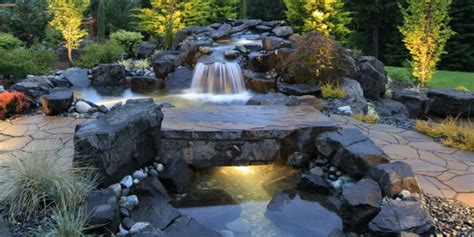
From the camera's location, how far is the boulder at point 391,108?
8.08m

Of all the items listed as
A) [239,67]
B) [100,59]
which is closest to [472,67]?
[239,67]

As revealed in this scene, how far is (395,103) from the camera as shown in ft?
28.6

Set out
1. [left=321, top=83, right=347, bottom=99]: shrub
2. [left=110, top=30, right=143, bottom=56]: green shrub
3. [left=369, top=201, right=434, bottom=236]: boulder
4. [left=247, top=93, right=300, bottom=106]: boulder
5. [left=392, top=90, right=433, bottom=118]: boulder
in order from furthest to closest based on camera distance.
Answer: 1. [left=110, top=30, right=143, bottom=56]: green shrub
2. [left=392, top=90, right=433, bottom=118]: boulder
3. [left=321, top=83, right=347, bottom=99]: shrub
4. [left=247, top=93, right=300, bottom=106]: boulder
5. [left=369, top=201, right=434, bottom=236]: boulder

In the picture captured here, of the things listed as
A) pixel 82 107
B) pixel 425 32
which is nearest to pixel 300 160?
pixel 82 107

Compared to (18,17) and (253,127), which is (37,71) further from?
(253,127)

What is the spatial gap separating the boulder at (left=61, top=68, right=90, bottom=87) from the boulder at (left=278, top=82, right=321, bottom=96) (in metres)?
4.75

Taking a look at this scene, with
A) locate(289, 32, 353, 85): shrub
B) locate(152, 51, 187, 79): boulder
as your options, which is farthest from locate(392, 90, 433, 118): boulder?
locate(152, 51, 187, 79): boulder

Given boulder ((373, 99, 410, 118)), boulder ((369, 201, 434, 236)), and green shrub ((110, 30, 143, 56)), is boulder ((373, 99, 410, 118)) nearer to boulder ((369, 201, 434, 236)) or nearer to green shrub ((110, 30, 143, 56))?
boulder ((369, 201, 434, 236))

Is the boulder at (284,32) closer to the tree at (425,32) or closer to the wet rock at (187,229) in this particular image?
the tree at (425,32)

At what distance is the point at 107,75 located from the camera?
9.46 m

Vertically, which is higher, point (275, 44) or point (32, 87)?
point (275, 44)

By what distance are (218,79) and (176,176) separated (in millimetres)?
4990

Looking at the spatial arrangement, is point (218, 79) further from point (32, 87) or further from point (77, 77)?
point (32, 87)

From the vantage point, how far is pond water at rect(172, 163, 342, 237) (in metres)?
3.84
